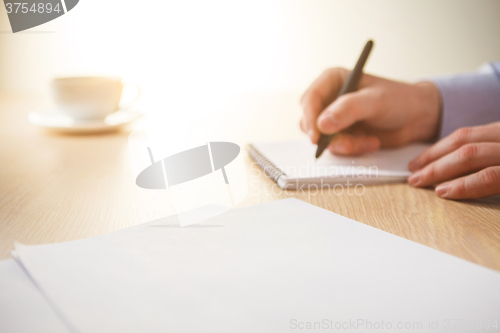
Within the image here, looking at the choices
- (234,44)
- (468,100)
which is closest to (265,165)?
(468,100)

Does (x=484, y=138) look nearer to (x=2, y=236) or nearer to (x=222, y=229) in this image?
(x=222, y=229)

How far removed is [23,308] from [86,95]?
1.99ft

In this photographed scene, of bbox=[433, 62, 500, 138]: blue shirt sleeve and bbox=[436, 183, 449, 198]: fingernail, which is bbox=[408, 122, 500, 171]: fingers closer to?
bbox=[436, 183, 449, 198]: fingernail

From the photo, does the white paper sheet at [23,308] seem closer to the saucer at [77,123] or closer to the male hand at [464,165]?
the male hand at [464,165]

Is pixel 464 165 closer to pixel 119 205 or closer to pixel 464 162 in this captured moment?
pixel 464 162

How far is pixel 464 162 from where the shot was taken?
Answer: 398 mm

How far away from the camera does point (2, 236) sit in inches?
11.0

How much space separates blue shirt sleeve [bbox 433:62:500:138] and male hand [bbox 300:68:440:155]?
0.02m

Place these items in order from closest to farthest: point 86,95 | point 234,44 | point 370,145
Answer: point 370,145 < point 86,95 < point 234,44

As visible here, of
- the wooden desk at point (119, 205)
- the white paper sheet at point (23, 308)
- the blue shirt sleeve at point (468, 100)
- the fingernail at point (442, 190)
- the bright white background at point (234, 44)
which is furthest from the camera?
the bright white background at point (234, 44)

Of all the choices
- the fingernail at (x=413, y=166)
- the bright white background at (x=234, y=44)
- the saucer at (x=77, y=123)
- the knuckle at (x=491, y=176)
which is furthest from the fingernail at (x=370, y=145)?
the saucer at (x=77, y=123)

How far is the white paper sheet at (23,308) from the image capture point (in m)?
0.17

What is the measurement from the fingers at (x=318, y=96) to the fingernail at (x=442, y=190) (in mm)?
196

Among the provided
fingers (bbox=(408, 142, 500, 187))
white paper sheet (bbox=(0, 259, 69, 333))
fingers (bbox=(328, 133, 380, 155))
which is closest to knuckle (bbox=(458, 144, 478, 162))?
fingers (bbox=(408, 142, 500, 187))
